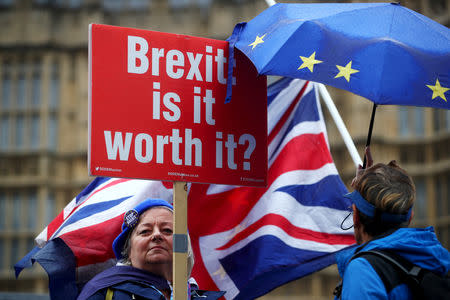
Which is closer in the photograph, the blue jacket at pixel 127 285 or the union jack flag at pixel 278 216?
Result: the blue jacket at pixel 127 285

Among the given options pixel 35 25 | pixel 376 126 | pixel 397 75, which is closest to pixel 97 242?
pixel 397 75

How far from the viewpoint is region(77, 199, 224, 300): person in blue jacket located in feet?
11.5

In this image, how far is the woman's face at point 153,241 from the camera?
3715 millimetres

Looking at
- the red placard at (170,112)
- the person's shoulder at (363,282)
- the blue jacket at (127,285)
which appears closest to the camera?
the person's shoulder at (363,282)

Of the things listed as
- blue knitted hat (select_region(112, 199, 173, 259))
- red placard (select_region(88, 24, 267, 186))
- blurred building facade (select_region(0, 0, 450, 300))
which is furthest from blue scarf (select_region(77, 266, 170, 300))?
blurred building facade (select_region(0, 0, 450, 300))

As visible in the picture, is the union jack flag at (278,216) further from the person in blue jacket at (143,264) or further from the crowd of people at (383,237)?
the crowd of people at (383,237)

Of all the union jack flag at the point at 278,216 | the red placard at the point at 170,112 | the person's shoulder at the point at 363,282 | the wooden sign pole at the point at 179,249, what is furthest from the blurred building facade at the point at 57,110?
the person's shoulder at the point at 363,282

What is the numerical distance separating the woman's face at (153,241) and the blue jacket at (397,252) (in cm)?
127

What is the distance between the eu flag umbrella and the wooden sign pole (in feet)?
2.10

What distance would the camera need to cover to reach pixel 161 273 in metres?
3.72

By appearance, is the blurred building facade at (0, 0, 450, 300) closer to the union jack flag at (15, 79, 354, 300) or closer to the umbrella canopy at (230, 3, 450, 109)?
the union jack flag at (15, 79, 354, 300)

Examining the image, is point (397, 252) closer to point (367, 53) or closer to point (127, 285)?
point (367, 53)

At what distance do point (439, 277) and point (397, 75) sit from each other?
1.00m

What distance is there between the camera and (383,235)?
264 centimetres
